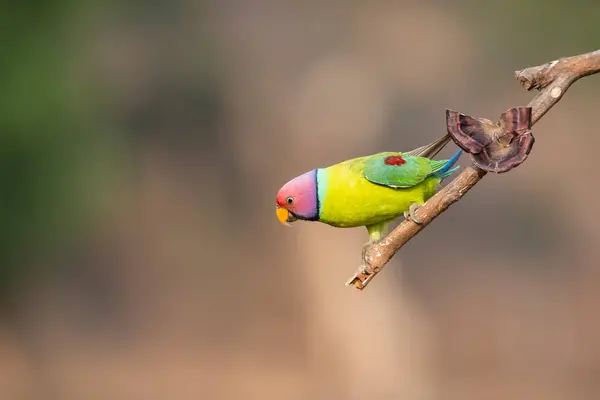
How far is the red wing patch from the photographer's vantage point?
1059mm

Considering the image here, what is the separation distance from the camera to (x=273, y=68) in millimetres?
3312

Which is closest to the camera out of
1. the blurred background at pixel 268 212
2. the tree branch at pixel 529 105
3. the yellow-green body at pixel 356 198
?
the tree branch at pixel 529 105

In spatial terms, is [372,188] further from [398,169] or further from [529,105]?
[529,105]

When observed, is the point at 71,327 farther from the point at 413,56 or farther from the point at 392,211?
the point at 392,211

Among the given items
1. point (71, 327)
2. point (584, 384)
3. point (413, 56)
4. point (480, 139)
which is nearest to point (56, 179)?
point (71, 327)

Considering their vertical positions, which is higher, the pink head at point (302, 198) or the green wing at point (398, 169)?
the green wing at point (398, 169)

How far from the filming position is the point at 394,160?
3.48 ft

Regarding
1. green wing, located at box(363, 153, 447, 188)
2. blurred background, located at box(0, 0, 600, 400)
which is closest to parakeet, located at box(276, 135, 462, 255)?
green wing, located at box(363, 153, 447, 188)

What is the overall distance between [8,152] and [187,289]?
1042 millimetres

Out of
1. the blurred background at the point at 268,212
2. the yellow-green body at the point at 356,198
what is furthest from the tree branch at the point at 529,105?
the blurred background at the point at 268,212

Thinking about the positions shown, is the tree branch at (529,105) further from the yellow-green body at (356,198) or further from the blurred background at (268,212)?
the blurred background at (268,212)

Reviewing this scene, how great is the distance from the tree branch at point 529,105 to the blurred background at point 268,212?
6.58ft

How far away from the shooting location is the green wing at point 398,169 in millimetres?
1049

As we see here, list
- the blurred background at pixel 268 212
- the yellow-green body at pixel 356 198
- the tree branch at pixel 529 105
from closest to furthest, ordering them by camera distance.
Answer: the tree branch at pixel 529 105, the yellow-green body at pixel 356 198, the blurred background at pixel 268 212
